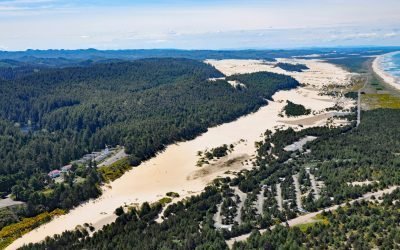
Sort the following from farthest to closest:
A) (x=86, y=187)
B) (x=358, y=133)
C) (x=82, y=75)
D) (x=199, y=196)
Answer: (x=82, y=75), (x=358, y=133), (x=86, y=187), (x=199, y=196)

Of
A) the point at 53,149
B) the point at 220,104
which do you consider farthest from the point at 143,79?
the point at 53,149

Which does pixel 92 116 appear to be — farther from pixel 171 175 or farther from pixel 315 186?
pixel 315 186

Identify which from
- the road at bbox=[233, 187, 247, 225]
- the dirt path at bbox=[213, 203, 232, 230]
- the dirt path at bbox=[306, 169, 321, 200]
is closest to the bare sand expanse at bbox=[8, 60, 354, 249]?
the road at bbox=[233, 187, 247, 225]

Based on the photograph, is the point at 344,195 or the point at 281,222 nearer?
the point at 281,222

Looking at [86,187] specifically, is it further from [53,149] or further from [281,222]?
[281,222]

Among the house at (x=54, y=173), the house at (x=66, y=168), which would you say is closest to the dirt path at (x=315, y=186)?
the house at (x=66, y=168)
